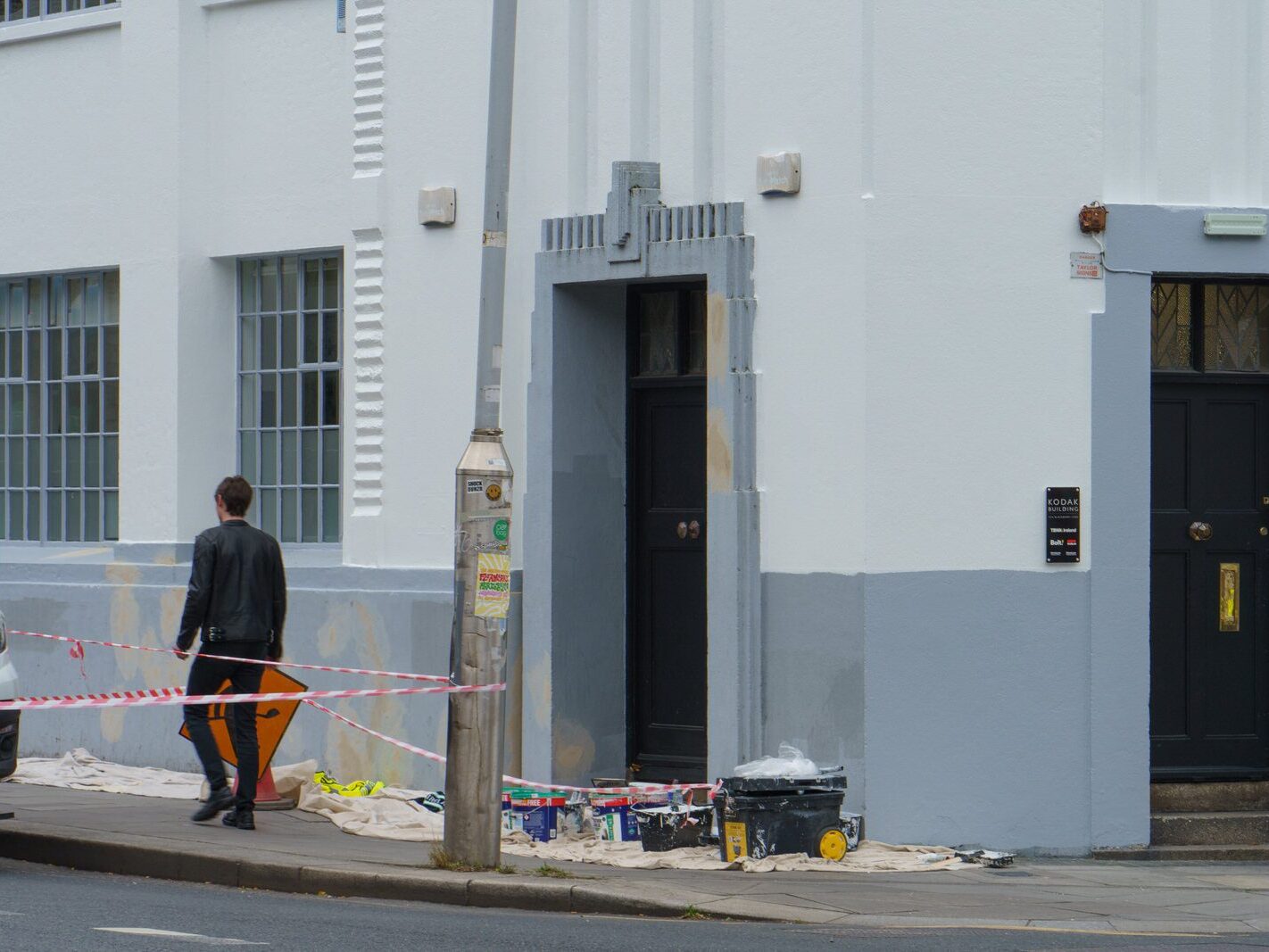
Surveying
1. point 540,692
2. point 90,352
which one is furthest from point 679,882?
point 90,352

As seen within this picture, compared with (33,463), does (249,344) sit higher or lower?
higher

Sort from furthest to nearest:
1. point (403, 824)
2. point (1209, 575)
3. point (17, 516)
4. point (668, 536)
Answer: point (17, 516)
point (668, 536)
point (1209, 575)
point (403, 824)

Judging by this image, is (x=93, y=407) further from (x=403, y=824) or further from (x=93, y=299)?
(x=403, y=824)

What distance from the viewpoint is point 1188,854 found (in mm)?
11469

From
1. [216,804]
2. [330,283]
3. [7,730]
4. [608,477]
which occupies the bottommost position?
[216,804]

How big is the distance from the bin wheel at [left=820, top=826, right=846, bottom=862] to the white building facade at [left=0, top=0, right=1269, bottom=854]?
58 centimetres

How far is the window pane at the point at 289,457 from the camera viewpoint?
14586 mm

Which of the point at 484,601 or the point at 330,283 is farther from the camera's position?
the point at 330,283

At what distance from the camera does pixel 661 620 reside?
12859 millimetres

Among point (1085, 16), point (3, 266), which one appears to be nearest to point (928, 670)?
point (1085, 16)

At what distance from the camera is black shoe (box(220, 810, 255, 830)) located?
1159cm

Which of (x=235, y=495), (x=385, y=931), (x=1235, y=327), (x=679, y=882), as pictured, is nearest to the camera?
(x=385, y=931)

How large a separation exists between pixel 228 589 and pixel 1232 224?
19.7 ft

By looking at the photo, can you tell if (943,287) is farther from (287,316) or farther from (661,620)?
(287,316)
